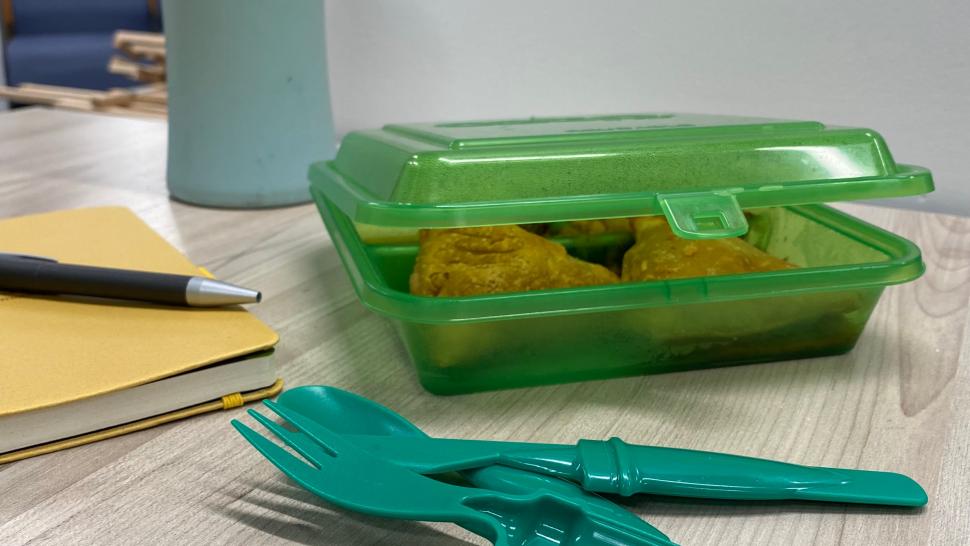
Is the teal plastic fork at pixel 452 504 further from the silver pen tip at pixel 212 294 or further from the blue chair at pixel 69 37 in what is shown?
the blue chair at pixel 69 37

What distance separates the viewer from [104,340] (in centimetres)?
38

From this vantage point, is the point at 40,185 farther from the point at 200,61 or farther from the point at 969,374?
the point at 969,374

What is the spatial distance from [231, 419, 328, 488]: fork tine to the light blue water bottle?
0.44 meters

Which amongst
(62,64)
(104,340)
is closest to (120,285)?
(104,340)

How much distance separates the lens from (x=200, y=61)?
65cm

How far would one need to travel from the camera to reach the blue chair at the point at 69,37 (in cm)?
276

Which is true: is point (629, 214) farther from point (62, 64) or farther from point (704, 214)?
point (62, 64)

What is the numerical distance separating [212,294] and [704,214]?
256mm

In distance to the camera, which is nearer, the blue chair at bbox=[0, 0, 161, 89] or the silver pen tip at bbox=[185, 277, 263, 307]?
the silver pen tip at bbox=[185, 277, 263, 307]

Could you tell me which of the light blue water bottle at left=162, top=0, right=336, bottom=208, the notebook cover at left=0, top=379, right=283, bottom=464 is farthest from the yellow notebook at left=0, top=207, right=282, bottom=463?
the light blue water bottle at left=162, top=0, right=336, bottom=208

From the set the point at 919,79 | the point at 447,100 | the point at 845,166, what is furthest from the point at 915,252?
the point at 447,100

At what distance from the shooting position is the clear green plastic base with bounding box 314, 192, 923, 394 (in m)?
0.36

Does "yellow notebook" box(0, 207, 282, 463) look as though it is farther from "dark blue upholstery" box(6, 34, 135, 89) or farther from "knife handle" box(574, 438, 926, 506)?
"dark blue upholstery" box(6, 34, 135, 89)

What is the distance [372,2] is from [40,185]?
0.50 meters
